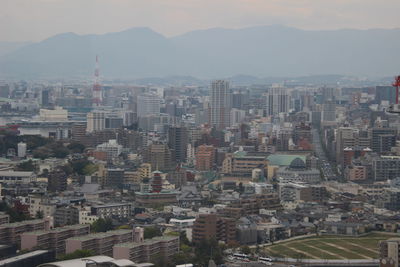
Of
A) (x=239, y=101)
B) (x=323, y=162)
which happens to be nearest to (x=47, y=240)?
(x=323, y=162)

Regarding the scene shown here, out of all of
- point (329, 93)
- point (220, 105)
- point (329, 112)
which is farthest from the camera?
point (329, 93)

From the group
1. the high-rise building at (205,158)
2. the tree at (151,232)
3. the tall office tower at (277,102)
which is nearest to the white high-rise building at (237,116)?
the tall office tower at (277,102)

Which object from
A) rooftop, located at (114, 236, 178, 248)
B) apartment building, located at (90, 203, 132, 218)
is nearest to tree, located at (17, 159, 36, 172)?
apartment building, located at (90, 203, 132, 218)

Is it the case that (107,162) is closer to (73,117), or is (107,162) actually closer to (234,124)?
(234,124)

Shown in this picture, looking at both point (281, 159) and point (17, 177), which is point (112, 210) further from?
point (281, 159)

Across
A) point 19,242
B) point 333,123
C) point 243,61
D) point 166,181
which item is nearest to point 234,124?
point 333,123

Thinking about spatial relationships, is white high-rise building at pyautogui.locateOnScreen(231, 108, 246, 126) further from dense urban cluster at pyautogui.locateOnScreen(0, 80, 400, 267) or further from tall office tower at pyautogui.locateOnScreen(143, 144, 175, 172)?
tall office tower at pyautogui.locateOnScreen(143, 144, 175, 172)

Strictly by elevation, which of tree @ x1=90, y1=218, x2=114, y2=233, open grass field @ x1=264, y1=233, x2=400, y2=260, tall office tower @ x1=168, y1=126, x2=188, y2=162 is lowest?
open grass field @ x1=264, y1=233, x2=400, y2=260
